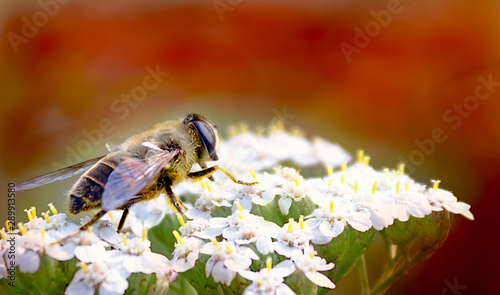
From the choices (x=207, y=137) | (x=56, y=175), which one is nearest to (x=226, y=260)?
(x=207, y=137)

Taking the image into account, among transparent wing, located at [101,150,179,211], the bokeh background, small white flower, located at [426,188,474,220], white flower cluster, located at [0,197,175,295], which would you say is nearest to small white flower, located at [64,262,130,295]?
white flower cluster, located at [0,197,175,295]

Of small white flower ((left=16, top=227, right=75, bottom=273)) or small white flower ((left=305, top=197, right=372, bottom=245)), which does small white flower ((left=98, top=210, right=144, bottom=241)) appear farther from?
small white flower ((left=305, top=197, right=372, bottom=245))

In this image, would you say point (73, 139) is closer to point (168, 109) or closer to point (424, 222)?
point (168, 109)

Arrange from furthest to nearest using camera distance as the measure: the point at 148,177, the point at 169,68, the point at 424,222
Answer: the point at 169,68
the point at 424,222
the point at 148,177

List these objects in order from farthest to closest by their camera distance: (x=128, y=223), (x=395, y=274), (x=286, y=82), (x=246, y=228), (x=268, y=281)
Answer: (x=286, y=82) < (x=395, y=274) < (x=128, y=223) < (x=246, y=228) < (x=268, y=281)

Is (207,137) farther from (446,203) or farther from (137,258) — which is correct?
(446,203)

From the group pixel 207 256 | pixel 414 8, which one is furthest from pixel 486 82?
pixel 207 256
